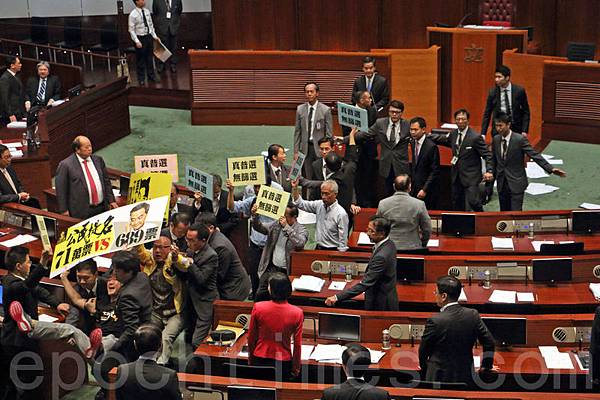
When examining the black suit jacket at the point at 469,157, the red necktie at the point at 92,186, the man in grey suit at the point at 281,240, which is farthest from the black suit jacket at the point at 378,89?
the man in grey suit at the point at 281,240

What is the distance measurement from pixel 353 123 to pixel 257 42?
521 centimetres

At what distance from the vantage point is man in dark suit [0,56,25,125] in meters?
13.9

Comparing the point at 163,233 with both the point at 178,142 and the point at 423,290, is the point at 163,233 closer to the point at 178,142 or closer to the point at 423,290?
the point at 423,290

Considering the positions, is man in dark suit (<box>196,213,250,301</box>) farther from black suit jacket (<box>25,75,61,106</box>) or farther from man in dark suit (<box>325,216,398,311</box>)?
black suit jacket (<box>25,75,61,106</box>)

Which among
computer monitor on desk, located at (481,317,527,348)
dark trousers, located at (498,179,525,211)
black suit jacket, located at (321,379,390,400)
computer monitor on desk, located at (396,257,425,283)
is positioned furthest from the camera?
dark trousers, located at (498,179,525,211)

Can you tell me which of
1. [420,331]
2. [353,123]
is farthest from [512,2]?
[420,331]

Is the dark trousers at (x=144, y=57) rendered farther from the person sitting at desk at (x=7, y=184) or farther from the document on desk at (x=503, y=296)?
the document on desk at (x=503, y=296)

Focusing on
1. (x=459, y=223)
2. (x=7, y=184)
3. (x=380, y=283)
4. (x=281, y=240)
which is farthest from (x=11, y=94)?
(x=380, y=283)

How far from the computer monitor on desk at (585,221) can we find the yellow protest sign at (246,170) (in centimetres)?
298

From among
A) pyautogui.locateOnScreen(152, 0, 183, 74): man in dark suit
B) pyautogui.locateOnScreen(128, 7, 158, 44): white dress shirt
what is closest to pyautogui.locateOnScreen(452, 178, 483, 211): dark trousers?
pyautogui.locateOnScreen(128, 7, 158, 44): white dress shirt

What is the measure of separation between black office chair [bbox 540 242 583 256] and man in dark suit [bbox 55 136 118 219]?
4.30m

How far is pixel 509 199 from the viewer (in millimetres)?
10594

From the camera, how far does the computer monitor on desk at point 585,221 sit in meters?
9.58

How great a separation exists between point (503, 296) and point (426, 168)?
248 cm
